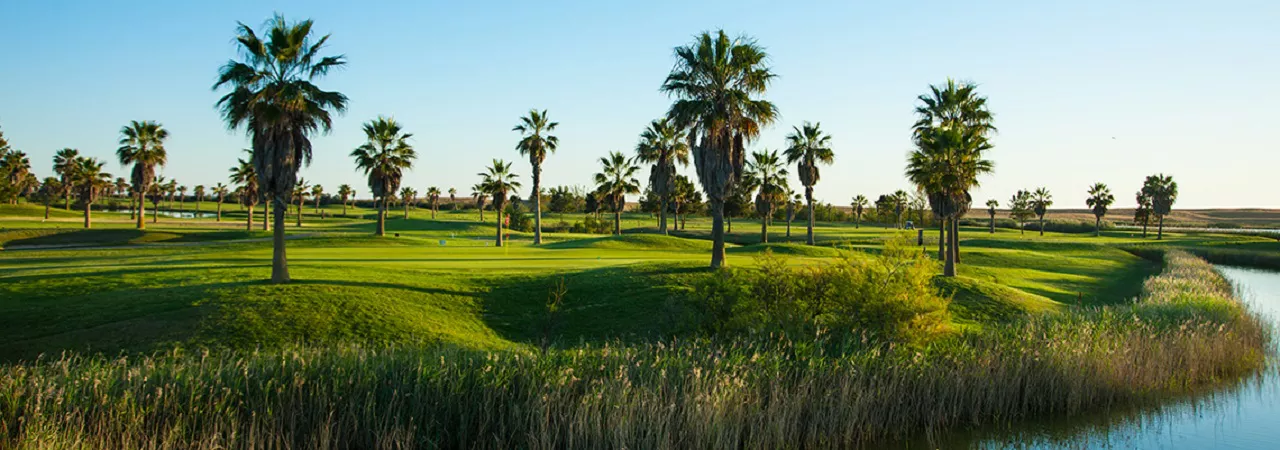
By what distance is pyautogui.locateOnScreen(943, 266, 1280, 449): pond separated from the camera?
536 inches

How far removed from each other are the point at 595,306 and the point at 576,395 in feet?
38.9

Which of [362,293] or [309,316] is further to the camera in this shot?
[362,293]

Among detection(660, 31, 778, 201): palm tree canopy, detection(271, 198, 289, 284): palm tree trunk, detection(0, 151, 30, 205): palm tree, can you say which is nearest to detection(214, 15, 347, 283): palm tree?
detection(271, 198, 289, 284): palm tree trunk

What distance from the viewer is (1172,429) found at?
14.5 metres

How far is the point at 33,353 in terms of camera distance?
1695cm

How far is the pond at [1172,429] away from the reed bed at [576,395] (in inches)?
26.1

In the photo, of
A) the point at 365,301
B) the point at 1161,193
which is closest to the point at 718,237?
the point at 365,301

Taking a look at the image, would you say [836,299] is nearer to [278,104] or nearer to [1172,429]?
[1172,429]

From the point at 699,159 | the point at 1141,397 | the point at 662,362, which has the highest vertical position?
the point at 699,159

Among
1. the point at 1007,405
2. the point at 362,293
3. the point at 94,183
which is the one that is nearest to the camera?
the point at 1007,405

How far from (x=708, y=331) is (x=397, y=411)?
336 inches

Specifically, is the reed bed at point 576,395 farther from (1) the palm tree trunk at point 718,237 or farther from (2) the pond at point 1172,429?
(1) the palm tree trunk at point 718,237

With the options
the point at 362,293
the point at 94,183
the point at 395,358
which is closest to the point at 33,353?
the point at 362,293

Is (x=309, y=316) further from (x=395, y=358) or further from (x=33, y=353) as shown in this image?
(x=395, y=358)
